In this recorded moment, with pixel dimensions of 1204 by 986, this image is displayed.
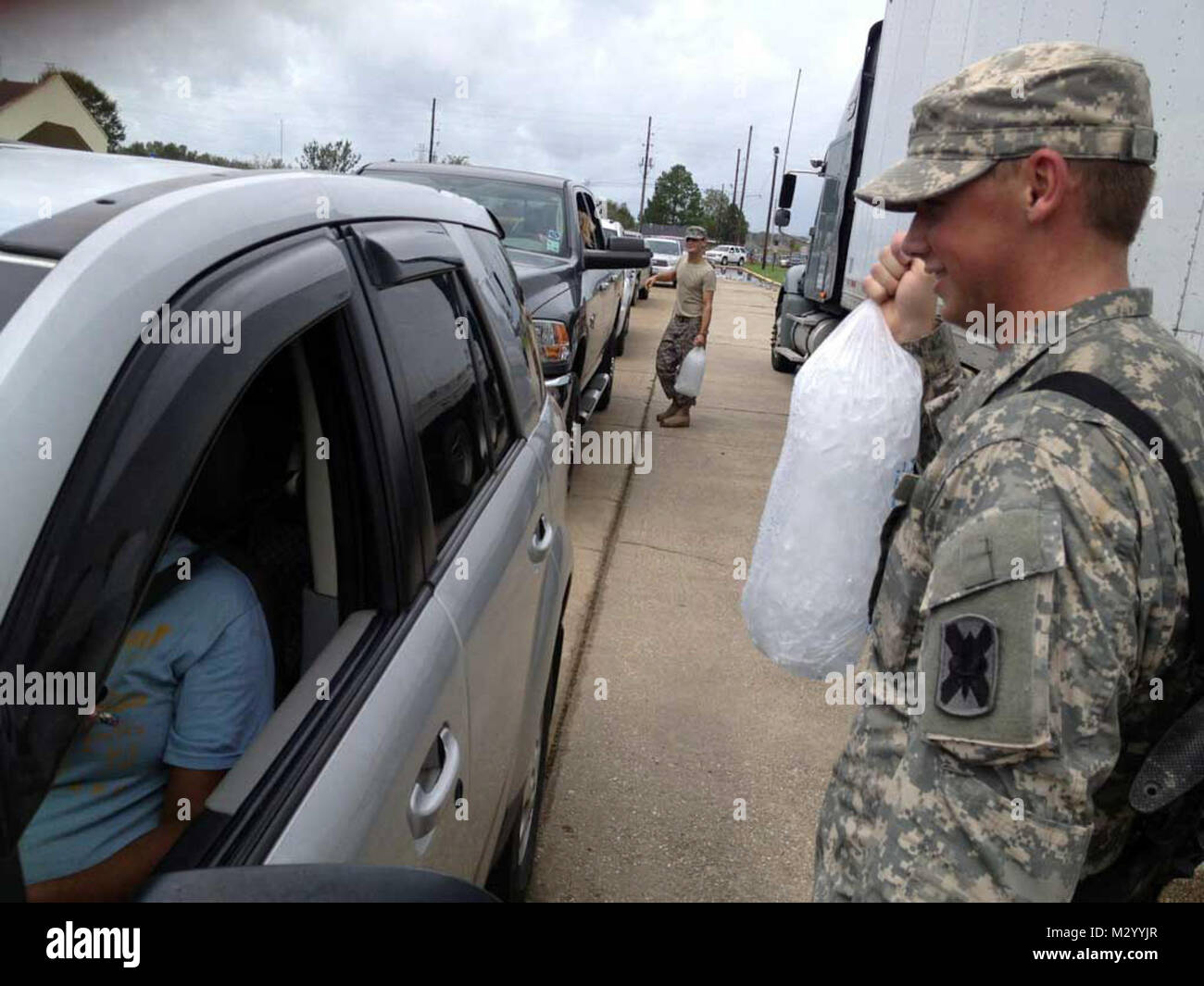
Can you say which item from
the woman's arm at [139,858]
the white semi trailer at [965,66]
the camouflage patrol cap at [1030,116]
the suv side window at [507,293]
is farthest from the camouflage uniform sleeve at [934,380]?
the white semi trailer at [965,66]

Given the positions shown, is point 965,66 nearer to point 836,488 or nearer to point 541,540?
point 541,540

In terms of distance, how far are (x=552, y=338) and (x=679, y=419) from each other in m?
3.72

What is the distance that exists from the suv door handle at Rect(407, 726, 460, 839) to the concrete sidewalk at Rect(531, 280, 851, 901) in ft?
5.09

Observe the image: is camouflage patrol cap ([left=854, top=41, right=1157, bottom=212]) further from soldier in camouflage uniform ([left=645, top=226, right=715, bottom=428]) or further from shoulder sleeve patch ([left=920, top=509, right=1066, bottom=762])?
soldier in camouflage uniform ([left=645, top=226, right=715, bottom=428])

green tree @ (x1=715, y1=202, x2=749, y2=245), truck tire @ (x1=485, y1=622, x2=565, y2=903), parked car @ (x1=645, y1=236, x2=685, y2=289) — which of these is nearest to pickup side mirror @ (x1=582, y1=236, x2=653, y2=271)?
truck tire @ (x1=485, y1=622, x2=565, y2=903)

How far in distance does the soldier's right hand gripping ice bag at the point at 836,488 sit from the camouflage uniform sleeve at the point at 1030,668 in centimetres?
55

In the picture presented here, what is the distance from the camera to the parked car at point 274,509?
971 millimetres

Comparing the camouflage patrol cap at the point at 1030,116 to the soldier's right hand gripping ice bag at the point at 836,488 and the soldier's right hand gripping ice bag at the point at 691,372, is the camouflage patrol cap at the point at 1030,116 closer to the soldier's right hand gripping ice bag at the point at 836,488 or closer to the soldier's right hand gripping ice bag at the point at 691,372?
the soldier's right hand gripping ice bag at the point at 836,488

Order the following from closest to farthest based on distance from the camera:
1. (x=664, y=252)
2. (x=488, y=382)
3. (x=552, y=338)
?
1. (x=488, y=382)
2. (x=552, y=338)
3. (x=664, y=252)

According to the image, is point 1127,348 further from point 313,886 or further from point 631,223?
point 631,223

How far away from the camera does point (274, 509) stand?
1.88 metres

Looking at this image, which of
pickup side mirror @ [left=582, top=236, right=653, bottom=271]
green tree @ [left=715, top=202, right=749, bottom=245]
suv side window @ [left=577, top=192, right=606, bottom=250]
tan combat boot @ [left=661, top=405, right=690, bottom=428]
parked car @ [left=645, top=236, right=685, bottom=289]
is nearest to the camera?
pickup side mirror @ [left=582, top=236, right=653, bottom=271]

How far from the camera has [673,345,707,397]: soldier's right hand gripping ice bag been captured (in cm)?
938

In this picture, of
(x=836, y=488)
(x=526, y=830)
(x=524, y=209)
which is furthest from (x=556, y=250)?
(x=836, y=488)
